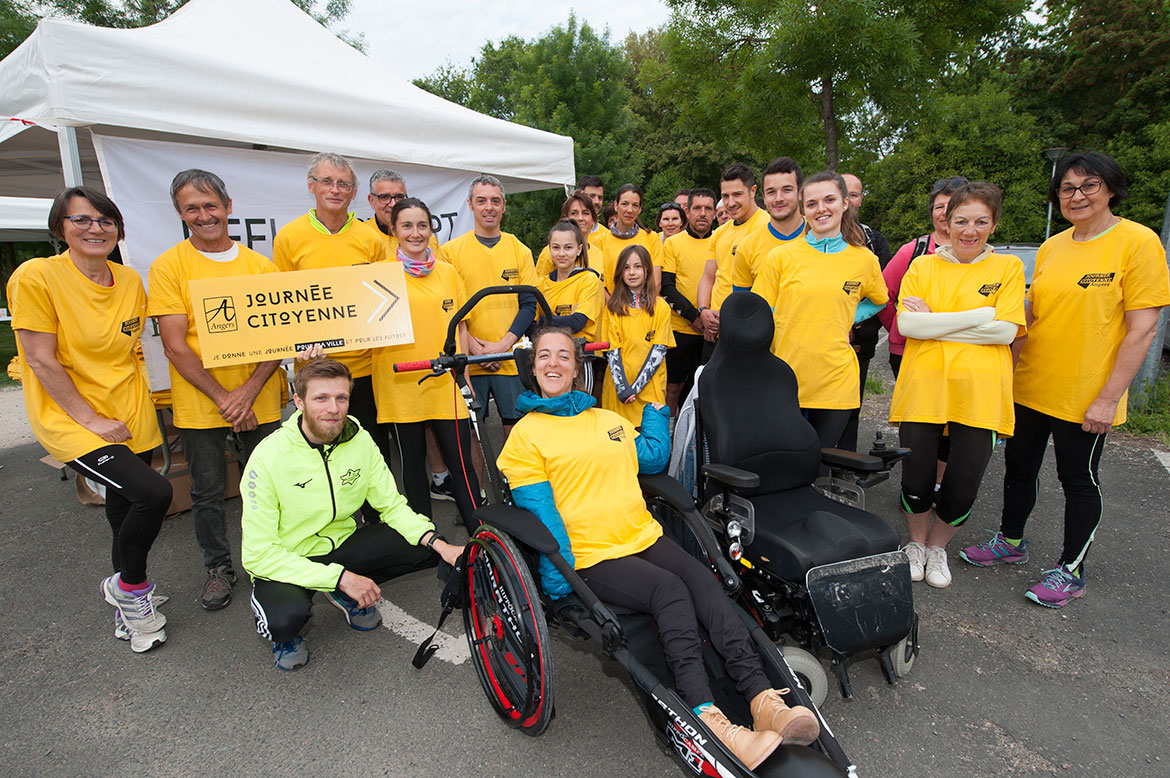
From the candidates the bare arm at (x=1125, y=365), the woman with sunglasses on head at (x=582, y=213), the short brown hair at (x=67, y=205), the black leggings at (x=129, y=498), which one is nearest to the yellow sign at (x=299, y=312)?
the short brown hair at (x=67, y=205)

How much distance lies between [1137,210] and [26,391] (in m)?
20.2

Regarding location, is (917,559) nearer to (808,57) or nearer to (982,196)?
(982,196)

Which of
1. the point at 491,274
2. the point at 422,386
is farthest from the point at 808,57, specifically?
the point at 422,386

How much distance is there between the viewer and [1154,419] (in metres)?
5.50

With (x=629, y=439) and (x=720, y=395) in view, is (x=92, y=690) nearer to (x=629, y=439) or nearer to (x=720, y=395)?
(x=629, y=439)

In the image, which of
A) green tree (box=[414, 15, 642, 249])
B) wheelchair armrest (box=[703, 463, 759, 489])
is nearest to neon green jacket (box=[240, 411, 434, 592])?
wheelchair armrest (box=[703, 463, 759, 489])

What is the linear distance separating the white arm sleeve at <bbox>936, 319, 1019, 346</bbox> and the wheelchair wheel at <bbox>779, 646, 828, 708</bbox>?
68.4 inches

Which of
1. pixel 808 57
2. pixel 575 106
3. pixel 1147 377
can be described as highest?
pixel 575 106

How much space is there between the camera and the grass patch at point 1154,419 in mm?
5359

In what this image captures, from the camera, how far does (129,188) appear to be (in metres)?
3.75

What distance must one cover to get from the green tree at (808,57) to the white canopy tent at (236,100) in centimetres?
366

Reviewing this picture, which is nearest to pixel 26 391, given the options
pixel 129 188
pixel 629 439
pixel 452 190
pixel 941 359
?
pixel 129 188

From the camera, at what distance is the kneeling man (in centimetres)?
257

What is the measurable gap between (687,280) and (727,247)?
0.65 meters
